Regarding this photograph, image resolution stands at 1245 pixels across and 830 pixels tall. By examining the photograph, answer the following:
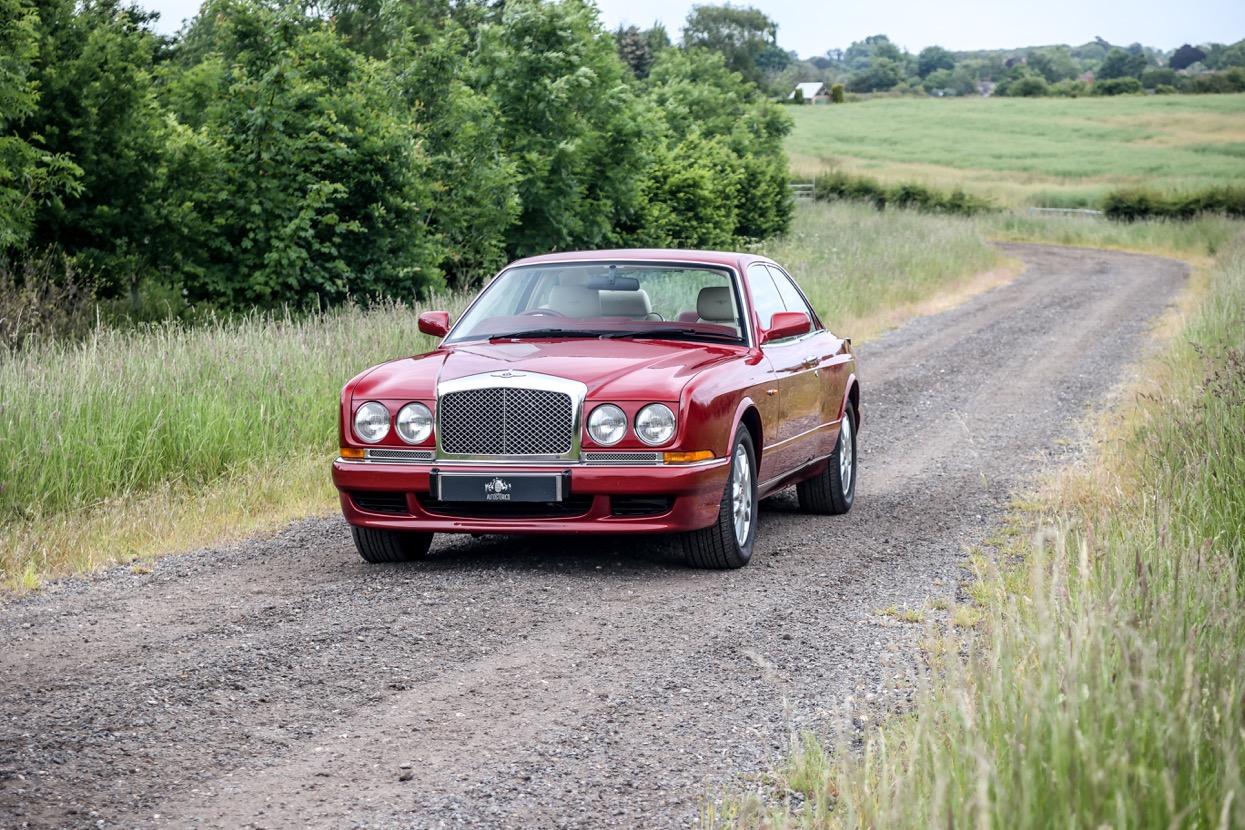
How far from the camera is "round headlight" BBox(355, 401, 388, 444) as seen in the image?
7.92m

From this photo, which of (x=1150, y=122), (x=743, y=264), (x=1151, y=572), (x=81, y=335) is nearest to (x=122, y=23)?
(x=81, y=335)

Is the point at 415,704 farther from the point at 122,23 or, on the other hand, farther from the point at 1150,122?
the point at 1150,122

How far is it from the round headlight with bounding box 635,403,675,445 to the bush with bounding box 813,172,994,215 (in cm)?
5382

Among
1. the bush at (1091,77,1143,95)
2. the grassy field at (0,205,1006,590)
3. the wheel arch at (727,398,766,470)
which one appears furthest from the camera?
the bush at (1091,77,1143,95)

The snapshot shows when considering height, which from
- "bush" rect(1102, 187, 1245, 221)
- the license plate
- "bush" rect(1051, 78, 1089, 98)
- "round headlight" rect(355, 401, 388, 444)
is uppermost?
"bush" rect(1051, 78, 1089, 98)

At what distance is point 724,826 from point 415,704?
1.67 meters

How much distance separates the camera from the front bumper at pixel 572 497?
7605mm

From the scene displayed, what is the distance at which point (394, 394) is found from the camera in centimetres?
790

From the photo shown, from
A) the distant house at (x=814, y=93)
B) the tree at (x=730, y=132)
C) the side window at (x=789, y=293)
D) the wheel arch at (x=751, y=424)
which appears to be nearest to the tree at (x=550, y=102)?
the tree at (x=730, y=132)

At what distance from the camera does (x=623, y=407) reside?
25.1 feet

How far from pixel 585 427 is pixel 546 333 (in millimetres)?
1340

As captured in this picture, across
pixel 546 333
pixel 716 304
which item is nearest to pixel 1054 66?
pixel 716 304

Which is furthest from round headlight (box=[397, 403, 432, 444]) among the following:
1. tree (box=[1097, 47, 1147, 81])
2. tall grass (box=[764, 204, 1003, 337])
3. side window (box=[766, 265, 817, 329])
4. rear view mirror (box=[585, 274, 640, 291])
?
tree (box=[1097, 47, 1147, 81])

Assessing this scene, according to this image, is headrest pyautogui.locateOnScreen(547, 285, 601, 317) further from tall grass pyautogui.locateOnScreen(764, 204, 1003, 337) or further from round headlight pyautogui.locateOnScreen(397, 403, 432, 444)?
tall grass pyautogui.locateOnScreen(764, 204, 1003, 337)
